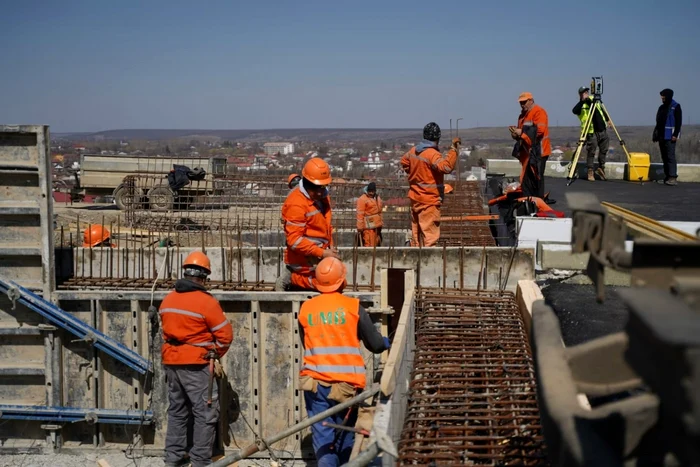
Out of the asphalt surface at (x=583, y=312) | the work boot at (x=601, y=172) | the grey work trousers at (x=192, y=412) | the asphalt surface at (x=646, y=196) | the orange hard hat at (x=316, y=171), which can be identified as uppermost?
the orange hard hat at (x=316, y=171)

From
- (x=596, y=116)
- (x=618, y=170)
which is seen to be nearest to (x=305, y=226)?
(x=596, y=116)

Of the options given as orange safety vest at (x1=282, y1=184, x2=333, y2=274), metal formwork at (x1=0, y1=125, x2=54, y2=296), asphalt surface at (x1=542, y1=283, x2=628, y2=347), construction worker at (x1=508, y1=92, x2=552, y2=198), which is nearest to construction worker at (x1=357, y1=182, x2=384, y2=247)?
construction worker at (x1=508, y1=92, x2=552, y2=198)

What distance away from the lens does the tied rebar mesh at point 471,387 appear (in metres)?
5.34

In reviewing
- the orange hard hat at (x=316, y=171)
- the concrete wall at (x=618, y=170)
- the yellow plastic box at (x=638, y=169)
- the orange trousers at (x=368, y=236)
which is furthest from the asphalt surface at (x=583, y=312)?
the concrete wall at (x=618, y=170)

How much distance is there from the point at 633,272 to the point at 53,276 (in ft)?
23.5

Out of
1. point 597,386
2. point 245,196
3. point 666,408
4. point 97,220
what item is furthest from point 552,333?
point 97,220

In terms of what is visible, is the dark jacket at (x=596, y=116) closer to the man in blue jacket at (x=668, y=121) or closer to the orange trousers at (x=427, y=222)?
the man in blue jacket at (x=668, y=121)

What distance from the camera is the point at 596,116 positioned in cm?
1599

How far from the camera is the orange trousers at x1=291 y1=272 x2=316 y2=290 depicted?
26.9ft

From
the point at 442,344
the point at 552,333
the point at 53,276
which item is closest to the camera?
the point at 552,333

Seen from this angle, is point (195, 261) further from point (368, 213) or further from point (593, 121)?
point (593, 121)

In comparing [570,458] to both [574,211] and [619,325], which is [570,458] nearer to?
[574,211]

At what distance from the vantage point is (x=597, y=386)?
11.4ft

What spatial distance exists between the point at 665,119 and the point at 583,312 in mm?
8884
